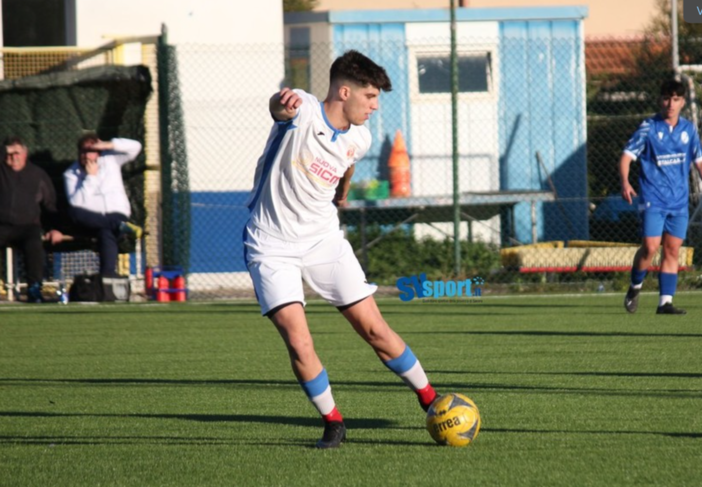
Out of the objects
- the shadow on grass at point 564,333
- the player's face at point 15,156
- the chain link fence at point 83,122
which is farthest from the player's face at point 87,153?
the shadow on grass at point 564,333

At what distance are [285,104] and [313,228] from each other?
24.2 inches

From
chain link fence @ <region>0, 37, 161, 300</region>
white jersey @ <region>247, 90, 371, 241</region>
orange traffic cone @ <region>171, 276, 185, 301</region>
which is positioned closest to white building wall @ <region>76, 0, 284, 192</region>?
chain link fence @ <region>0, 37, 161, 300</region>

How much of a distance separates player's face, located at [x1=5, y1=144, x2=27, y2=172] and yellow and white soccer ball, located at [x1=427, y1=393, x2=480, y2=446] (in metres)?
A: 10.4

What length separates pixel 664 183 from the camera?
11.9m

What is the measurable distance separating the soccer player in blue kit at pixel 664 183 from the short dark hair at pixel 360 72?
21.1 ft

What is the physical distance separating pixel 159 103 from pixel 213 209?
198 centimetres

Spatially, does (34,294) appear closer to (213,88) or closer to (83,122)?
(83,122)

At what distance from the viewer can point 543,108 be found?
811 inches

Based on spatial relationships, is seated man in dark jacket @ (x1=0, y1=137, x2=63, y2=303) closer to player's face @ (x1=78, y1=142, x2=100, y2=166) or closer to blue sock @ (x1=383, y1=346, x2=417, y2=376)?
player's face @ (x1=78, y1=142, x2=100, y2=166)

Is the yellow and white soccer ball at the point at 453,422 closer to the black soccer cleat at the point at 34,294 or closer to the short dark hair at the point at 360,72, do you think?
the short dark hair at the point at 360,72

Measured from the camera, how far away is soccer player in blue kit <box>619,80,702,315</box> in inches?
468

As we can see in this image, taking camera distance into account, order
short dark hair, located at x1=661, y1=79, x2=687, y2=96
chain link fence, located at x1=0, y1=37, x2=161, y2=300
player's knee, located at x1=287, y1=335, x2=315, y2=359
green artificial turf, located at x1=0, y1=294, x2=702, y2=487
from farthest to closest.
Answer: chain link fence, located at x1=0, y1=37, x2=161, y2=300
short dark hair, located at x1=661, y1=79, x2=687, y2=96
player's knee, located at x1=287, y1=335, x2=315, y2=359
green artificial turf, located at x1=0, y1=294, x2=702, y2=487

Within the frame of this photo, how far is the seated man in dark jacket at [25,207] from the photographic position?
14812 millimetres

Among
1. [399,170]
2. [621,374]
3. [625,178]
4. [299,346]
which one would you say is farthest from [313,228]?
[399,170]
